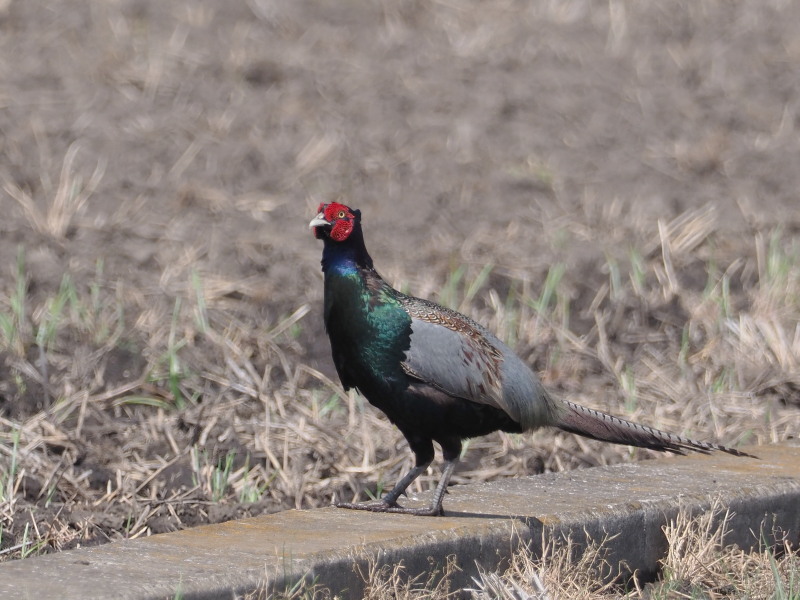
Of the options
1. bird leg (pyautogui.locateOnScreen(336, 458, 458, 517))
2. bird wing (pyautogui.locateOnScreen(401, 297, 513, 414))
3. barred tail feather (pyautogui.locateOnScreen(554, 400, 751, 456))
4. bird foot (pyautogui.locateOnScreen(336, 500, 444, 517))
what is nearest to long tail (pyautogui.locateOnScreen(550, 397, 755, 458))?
barred tail feather (pyautogui.locateOnScreen(554, 400, 751, 456))

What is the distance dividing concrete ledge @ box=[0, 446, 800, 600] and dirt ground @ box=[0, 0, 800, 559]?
2.42ft

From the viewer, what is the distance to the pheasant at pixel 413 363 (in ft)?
14.0

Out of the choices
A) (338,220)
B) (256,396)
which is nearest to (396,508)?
(338,220)

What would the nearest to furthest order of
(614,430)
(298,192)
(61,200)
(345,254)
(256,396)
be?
(345,254) < (614,430) < (256,396) < (61,200) < (298,192)

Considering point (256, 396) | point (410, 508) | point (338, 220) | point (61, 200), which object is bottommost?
point (410, 508)

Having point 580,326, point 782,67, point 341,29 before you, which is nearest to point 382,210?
point 580,326

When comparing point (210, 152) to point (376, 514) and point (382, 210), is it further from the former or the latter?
point (376, 514)

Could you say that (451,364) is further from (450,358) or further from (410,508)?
(410,508)

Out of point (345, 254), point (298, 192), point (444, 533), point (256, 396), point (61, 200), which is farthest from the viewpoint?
point (298, 192)

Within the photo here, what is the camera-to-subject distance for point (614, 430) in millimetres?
4633

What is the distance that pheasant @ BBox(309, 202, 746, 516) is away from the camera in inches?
169

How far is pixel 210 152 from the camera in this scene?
27.8ft

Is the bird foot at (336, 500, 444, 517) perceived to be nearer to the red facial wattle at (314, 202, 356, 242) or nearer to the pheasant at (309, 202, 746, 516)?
the pheasant at (309, 202, 746, 516)

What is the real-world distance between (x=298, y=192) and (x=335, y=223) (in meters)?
3.92
